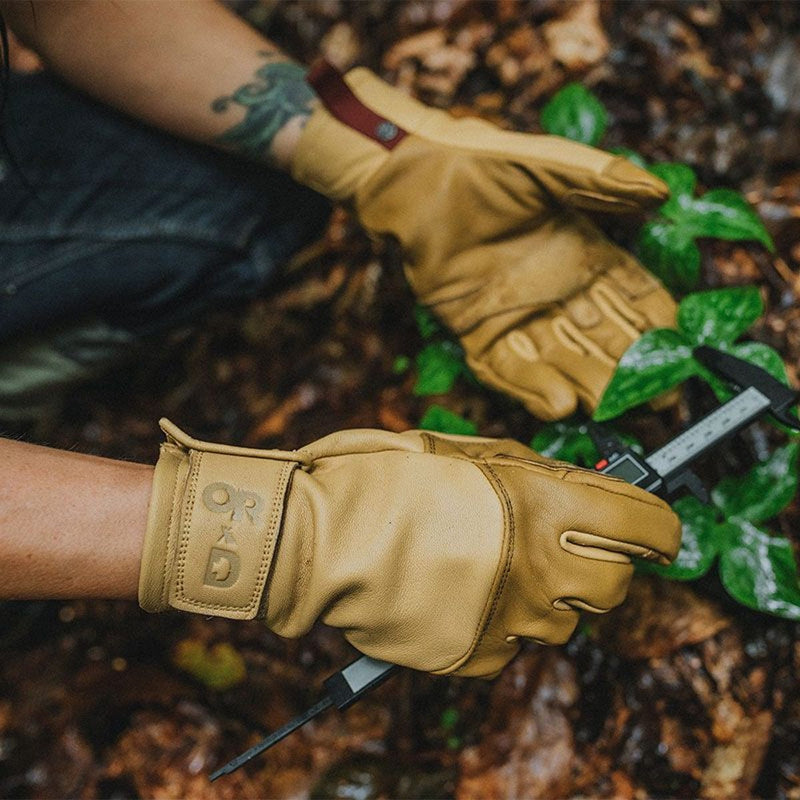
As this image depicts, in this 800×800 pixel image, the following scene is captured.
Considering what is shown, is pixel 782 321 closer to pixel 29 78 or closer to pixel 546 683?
pixel 546 683

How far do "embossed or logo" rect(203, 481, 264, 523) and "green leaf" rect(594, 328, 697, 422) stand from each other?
86 cm

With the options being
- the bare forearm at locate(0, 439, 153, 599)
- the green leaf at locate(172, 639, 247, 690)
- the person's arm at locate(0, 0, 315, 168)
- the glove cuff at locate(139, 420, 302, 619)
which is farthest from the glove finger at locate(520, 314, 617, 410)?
the green leaf at locate(172, 639, 247, 690)

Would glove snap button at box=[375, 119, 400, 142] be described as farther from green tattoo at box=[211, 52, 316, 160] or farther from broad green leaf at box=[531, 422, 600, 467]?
broad green leaf at box=[531, 422, 600, 467]

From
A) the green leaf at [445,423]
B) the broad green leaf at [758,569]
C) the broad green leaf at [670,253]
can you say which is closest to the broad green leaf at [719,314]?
the broad green leaf at [670,253]

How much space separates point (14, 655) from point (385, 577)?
1.80 metres

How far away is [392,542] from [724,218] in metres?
1.36

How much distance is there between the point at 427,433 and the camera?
158cm

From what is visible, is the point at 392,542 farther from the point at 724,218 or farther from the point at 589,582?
the point at 724,218

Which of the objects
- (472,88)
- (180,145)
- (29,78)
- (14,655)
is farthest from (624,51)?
(14,655)

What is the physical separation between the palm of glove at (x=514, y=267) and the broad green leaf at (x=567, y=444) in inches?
4.8

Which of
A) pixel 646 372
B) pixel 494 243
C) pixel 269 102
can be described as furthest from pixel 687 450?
pixel 269 102

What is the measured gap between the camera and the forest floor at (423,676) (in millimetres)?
1831

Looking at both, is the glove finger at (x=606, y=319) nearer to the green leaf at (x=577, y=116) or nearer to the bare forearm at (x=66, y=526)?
the green leaf at (x=577, y=116)

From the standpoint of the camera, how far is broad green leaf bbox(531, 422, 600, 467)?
1.85 metres
